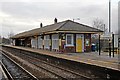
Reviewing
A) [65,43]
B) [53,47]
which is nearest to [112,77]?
[65,43]

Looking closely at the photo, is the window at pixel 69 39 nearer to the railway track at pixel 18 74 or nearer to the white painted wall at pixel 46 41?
the white painted wall at pixel 46 41

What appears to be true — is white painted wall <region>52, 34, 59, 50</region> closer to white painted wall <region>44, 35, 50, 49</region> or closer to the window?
the window

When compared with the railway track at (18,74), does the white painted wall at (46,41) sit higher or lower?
higher

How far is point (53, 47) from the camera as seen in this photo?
106 ft

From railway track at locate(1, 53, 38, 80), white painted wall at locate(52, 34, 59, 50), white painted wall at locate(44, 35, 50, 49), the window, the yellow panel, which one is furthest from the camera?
white painted wall at locate(44, 35, 50, 49)

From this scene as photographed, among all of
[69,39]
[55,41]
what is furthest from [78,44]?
[55,41]

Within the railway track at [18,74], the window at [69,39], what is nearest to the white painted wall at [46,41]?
the window at [69,39]

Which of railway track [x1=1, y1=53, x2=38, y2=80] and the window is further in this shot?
the window

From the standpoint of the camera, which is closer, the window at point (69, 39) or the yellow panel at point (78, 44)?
the window at point (69, 39)

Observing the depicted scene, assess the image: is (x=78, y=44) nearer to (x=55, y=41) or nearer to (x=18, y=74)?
(x=55, y=41)

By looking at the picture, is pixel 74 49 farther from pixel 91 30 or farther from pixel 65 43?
pixel 91 30

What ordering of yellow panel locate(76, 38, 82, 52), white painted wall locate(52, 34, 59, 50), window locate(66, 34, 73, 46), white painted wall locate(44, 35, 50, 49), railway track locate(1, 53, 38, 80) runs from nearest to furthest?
railway track locate(1, 53, 38, 80) → window locate(66, 34, 73, 46) → yellow panel locate(76, 38, 82, 52) → white painted wall locate(52, 34, 59, 50) → white painted wall locate(44, 35, 50, 49)

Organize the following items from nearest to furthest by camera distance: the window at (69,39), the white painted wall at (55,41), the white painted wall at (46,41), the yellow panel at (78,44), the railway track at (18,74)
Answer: the railway track at (18,74)
the window at (69,39)
the yellow panel at (78,44)
the white painted wall at (55,41)
the white painted wall at (46,41)

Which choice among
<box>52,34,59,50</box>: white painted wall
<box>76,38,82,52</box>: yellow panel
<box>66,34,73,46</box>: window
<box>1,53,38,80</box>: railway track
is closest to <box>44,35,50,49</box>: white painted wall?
<box>52,34,59,50</box>: white painted wall
